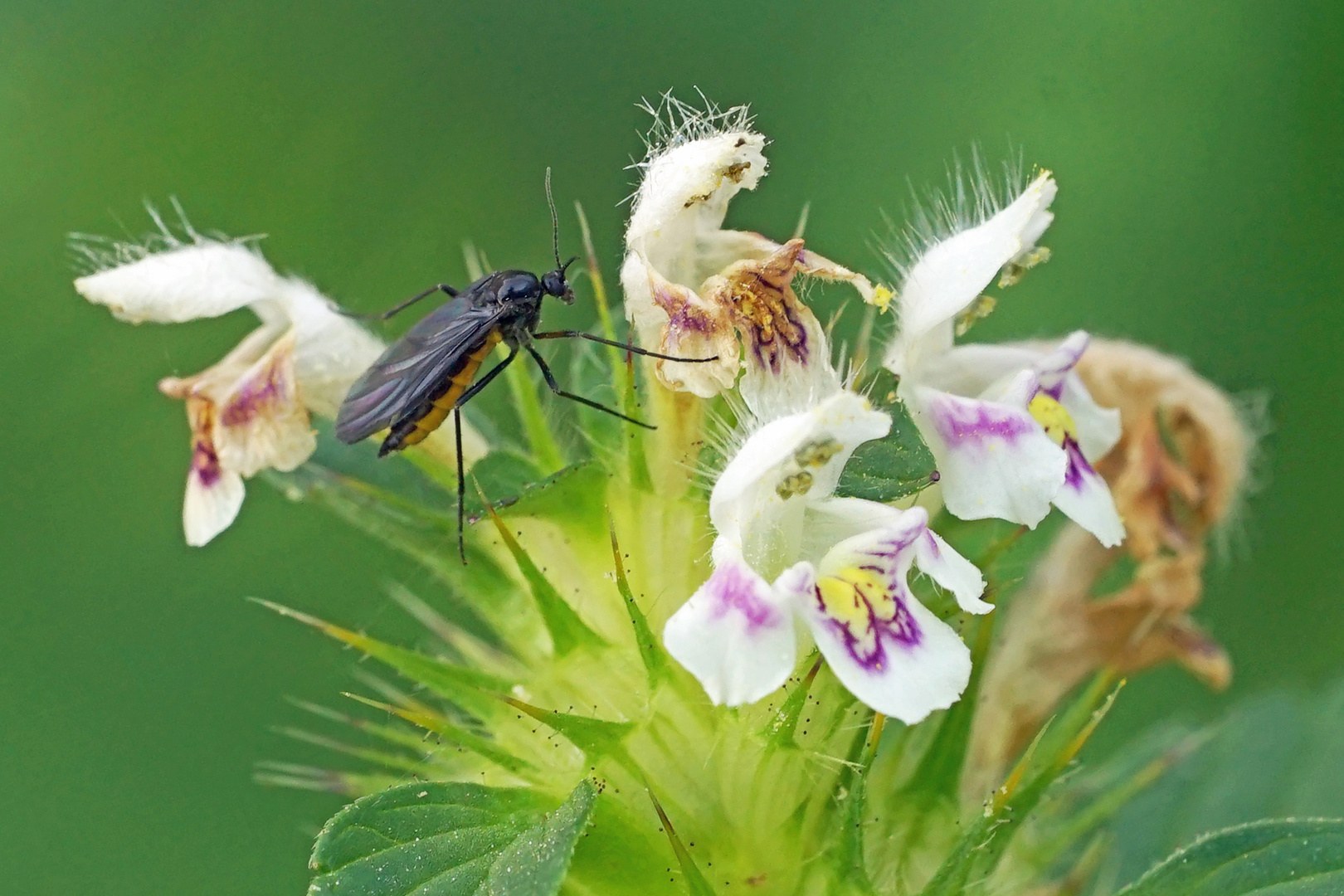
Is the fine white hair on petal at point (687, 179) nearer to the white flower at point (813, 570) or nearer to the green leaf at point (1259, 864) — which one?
the white flower at point (813, 570)

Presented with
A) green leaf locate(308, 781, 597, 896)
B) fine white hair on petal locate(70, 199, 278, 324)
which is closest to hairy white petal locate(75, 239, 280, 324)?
fine white hair on petal locate(70, 199, 278, 324)

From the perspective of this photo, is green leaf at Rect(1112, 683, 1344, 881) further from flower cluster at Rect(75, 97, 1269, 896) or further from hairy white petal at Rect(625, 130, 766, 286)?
hairy white petal at Rect(625, 130, 766, 286)

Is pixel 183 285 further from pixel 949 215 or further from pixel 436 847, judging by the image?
pixel 949 215

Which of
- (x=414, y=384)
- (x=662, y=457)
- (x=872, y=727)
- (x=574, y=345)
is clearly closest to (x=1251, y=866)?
(x=872, y=727)

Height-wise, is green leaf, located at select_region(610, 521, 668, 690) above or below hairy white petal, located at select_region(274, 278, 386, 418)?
below

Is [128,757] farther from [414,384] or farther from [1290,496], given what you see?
[1290,496]
